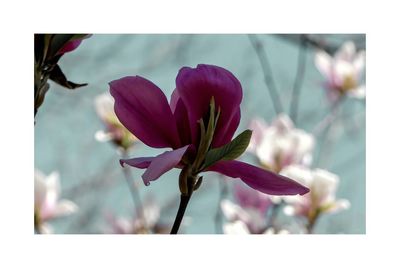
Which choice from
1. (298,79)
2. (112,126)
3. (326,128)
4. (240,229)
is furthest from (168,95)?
(326,128)

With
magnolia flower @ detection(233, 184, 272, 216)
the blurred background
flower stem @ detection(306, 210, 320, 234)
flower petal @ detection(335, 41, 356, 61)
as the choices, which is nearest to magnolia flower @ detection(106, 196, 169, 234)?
the blurred background

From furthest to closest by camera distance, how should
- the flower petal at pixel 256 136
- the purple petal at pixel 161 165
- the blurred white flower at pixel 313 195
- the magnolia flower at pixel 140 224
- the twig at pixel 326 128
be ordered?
the twig at pixel 326 128, the magnolia flower at pixel 140 224, the flower petal at pixel 256 136, the blurred white flower at pixel 313 195, the purple petal at pixel 161 165

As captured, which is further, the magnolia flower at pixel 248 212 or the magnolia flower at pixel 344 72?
the magnolia flower at pixel 344 72

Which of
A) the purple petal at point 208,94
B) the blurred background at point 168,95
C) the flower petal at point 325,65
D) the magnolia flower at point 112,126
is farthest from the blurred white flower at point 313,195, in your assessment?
the purple petal at point 208,94

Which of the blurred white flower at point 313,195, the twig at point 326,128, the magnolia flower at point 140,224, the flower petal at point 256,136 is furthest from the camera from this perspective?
the twig at point 326,128

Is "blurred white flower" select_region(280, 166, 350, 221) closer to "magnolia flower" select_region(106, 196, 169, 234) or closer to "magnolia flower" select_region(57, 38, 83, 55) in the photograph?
"magnolia flower" select_region(106, 196, 169, 234)

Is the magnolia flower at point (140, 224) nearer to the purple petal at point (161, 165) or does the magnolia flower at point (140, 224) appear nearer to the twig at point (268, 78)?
the twig at point (268, 78)

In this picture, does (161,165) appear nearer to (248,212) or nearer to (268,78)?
(248,212)

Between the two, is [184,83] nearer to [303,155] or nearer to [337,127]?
[303,155]
